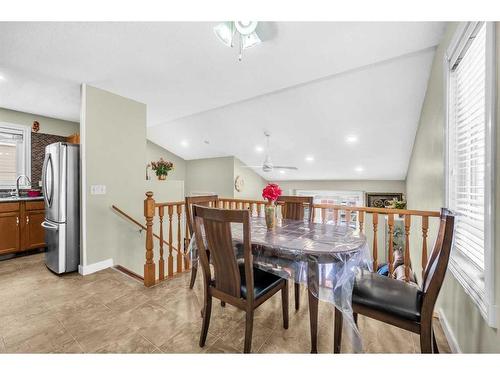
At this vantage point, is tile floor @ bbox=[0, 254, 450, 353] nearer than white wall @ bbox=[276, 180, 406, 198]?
Yes

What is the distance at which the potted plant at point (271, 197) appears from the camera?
179 centimetres

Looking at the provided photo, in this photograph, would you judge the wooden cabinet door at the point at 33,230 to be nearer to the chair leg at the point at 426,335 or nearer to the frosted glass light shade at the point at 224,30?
the frosted glass light shade at the point at 224,30

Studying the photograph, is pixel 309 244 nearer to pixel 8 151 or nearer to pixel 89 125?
pixel 89 125

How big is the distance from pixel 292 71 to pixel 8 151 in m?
4.78

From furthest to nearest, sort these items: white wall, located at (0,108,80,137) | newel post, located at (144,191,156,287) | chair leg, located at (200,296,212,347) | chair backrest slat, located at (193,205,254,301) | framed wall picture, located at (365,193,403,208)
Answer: framed wall picture, located at (365,193,403,208) < white wall, located at (0,108,80,137) < newel post, located at (144,191,156,287) < chair leg, located at (200,296,212,347) < chair backrest slat, located at (193,205,254,301)

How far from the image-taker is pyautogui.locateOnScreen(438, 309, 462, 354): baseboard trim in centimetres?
148

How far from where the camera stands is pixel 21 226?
129 inches

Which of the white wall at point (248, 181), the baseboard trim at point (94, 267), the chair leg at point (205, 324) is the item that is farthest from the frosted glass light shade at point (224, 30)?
the white wall at point (248, 181)

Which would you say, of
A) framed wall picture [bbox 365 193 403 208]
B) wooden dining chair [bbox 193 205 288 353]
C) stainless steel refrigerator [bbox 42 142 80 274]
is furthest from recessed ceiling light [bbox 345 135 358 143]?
stainless steel refrigerator [bbox 42 142 80 274]

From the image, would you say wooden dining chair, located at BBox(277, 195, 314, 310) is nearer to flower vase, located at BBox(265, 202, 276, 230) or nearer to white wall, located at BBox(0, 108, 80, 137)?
flower vase, located at BBox(265, 202, 276, 230)

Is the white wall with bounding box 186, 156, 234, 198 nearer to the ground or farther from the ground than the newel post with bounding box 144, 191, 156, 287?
farther from the ground

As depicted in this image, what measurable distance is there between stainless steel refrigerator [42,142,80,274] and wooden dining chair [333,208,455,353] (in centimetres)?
315

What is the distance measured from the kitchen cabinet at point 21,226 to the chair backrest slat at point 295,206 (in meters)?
3.81

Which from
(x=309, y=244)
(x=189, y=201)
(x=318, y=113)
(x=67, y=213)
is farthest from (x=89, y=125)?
(x=318, y=113)
